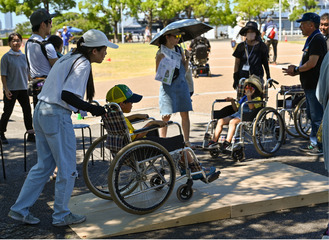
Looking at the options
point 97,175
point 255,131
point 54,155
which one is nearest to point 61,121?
point 54,155

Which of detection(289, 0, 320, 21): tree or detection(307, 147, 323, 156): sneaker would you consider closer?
detection(307, 147, 323, 156): sneaker

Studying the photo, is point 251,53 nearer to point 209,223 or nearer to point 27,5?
point 209,223

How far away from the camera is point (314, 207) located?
535 centimetres

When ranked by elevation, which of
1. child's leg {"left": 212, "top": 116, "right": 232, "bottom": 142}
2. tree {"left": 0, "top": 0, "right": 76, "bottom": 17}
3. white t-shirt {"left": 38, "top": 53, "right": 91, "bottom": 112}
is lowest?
child's leg {"left": 212, "top": 116, "right": 232, "bottom": 142}

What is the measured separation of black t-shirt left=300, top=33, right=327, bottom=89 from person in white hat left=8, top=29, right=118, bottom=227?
3.66m

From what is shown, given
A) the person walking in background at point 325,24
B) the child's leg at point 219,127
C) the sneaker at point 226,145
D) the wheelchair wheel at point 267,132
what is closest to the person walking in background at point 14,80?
the child's leg at point 219,127

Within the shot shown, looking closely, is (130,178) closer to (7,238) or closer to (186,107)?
(7,238)

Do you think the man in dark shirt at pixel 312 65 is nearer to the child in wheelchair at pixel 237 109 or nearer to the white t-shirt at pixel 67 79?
the child in wheelchair at pixel 237 109

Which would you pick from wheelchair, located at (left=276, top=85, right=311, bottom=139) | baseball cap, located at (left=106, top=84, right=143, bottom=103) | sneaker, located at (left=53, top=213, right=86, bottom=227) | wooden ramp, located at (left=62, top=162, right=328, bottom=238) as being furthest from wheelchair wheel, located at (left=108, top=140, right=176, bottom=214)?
wheelchair, located at (left=276, top=85, right=311, bottom=139)

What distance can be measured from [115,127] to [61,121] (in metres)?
0.58

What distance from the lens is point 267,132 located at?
7406mm

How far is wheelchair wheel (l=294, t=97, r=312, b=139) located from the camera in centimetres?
839

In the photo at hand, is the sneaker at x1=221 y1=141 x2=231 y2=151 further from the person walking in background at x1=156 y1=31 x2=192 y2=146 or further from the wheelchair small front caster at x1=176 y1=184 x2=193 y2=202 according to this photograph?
the wheelchair small front caster at x1=176 y1=184 x2=193 y2=202

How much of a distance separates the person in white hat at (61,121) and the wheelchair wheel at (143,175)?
40cm
